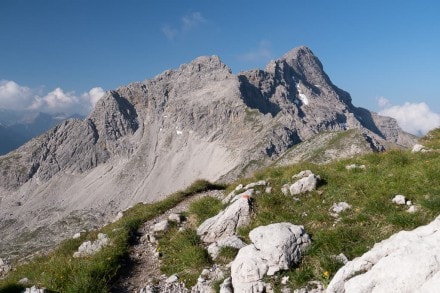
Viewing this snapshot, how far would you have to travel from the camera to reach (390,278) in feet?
26.0

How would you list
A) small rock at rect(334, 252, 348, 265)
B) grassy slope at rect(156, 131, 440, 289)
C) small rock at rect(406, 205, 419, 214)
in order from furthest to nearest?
small rock at rect(406, 205, 419, 214), grassy slope at rect(156, 131, 440, 289), small rock at rect(334, 252, 348, 265)

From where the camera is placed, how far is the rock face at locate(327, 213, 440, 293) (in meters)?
7.52

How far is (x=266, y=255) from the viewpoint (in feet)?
40.5

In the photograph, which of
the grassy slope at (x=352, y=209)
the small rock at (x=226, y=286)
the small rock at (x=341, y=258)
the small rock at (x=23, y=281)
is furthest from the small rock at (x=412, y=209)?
the small rock at (x=23, y=281)

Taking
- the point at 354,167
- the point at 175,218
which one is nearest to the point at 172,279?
the point at 175,218

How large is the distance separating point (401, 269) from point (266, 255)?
511 cm

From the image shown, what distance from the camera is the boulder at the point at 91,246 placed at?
1811 centimetres

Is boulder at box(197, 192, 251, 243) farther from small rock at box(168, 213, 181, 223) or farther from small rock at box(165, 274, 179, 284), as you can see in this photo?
small rock at box(165, 274, 179, 284)

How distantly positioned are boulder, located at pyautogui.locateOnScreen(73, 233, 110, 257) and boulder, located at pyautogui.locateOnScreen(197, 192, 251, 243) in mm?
4827

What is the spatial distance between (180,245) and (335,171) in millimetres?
9387

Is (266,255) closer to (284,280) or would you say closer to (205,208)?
(284,280)

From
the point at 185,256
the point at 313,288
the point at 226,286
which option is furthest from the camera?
the point at 185,256

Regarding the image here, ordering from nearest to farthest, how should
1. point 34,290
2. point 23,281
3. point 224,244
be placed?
point 34,290, point 224,244, point 23,281

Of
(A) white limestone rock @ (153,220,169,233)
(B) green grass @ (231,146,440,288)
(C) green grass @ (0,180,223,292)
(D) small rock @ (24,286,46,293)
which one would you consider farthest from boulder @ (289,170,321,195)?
(D) small rock @ (24,286,46,293)
